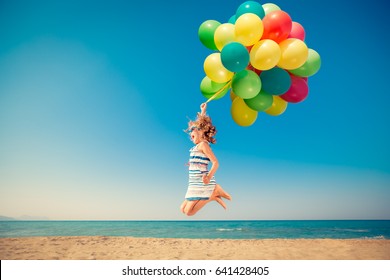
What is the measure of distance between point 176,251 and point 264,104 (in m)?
6.36

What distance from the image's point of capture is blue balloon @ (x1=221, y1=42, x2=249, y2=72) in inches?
135

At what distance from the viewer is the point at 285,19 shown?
3.54m

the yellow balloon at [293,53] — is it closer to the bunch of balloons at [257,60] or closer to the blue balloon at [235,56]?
the bunch of balloons at [257,60]

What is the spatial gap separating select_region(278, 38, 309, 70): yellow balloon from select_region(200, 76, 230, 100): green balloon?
0.76 m

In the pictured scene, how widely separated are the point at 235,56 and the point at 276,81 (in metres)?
0.62

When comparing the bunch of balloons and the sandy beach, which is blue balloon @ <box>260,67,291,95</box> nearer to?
the bunch of balloons

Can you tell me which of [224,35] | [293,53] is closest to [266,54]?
[293,53]

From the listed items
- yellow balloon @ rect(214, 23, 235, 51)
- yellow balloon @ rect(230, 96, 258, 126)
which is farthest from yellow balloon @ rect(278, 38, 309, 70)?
yellow balloon @ rect(230, 96, 258, 126)

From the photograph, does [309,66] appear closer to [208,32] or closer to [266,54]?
[266,54]

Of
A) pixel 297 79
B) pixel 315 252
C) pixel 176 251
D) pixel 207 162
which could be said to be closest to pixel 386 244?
pixel 315 252

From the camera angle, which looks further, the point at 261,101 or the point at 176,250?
the point at 176,250

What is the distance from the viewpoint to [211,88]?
13.7 feet

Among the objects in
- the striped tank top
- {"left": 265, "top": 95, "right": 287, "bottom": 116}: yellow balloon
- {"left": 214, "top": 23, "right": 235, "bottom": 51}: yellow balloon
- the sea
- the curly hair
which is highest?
the sea

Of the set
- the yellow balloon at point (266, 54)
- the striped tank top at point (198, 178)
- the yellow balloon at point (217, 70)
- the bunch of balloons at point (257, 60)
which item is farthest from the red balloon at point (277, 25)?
the striped tank top at point (198, 178)
